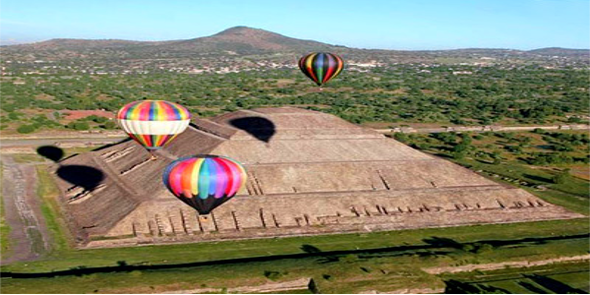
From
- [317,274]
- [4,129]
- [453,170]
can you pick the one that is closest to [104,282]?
[317,274]

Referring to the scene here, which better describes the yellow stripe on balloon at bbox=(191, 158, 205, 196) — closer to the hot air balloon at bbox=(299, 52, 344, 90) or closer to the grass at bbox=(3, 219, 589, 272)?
the grass at bbox=(3, 219, 589, 272)

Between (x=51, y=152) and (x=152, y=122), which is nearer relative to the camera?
(x=152, y=122)

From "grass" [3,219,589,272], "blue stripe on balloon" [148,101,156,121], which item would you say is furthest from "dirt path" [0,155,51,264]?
"blue stripe on balloon" [148,101,156,121]

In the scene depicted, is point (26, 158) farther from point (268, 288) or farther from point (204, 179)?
point (268, 288)

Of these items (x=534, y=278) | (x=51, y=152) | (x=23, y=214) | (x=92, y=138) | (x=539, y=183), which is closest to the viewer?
(x=534, y=278)

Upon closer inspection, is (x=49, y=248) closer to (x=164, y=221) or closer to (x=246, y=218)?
(x=164, y=221)

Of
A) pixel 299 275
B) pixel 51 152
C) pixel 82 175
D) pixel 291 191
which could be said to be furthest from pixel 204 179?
pixel 51 152
